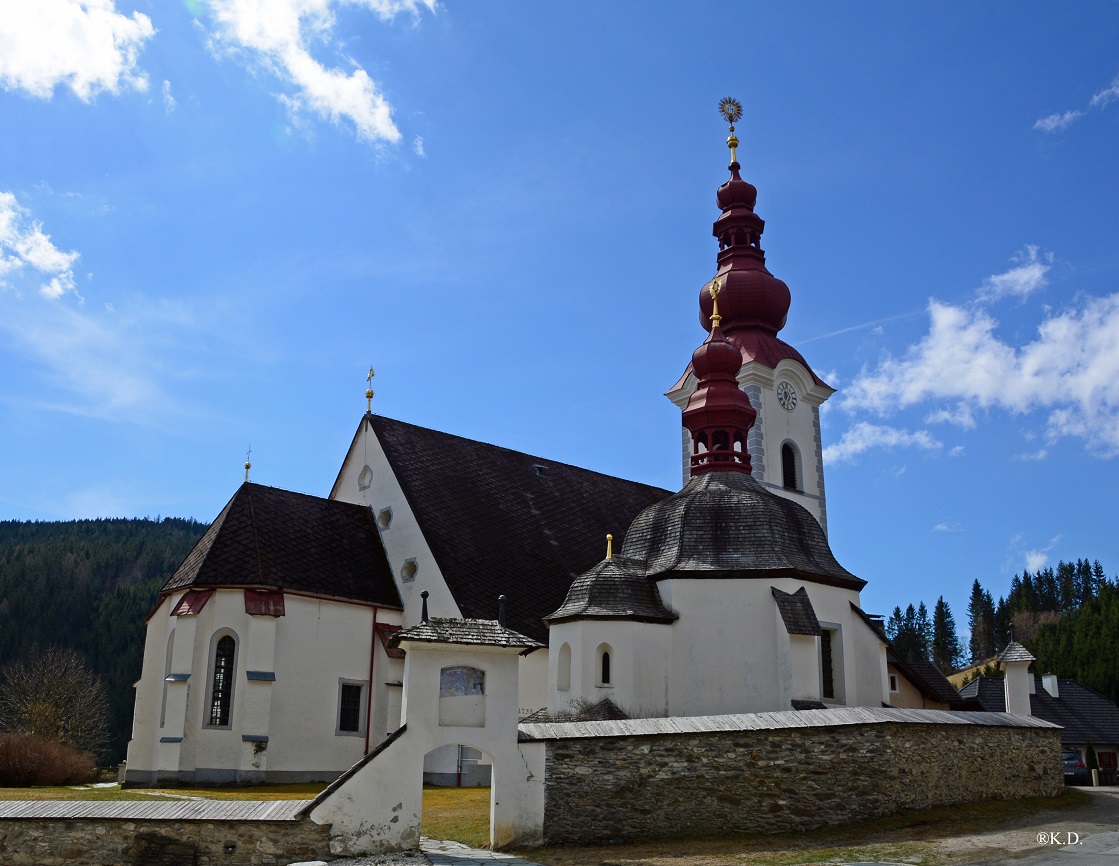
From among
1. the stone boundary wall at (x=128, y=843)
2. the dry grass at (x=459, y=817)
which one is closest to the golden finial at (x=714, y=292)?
the dry grass at (x=459, y=817)

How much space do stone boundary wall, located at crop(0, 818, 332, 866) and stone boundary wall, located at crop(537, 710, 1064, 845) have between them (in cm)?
447

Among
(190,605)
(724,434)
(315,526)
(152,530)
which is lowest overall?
(190,605)

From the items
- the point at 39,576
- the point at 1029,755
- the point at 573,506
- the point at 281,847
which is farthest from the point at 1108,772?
the point at 39,576

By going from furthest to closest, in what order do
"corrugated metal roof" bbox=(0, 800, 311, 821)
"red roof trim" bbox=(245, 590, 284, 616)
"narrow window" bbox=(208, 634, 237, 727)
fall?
"red roof trim" bbox=(245, 590, 284, 616), "narrow window" bbox=(208, 634, 237, 727), "corrugated metal roof" bbox=(0, 800, 311, 821)

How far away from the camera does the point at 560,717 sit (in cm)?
2300

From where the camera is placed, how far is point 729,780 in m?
16.2

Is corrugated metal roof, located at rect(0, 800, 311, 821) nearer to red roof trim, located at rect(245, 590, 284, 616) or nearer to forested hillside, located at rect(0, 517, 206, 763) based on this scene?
red roof trim, located at rect(245, 590, 284, 616)

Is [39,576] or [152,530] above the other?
[152,530]

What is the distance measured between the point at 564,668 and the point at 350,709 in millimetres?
6874

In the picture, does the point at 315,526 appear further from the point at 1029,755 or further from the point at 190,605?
the point at 1029,755

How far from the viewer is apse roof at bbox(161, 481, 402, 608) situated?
26.9 m

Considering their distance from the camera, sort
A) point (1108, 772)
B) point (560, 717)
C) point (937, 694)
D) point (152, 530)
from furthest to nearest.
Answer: point (152, 530), point (1108, 772), point (937, 694), point (560, 717)

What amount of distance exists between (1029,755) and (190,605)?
18275 mm

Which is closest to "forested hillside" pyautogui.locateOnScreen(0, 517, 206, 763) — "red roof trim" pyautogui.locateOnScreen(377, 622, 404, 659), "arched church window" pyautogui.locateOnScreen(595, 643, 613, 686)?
"red roof trim" pyautogui.locateOnScreen(377, 622, 404, 659)
